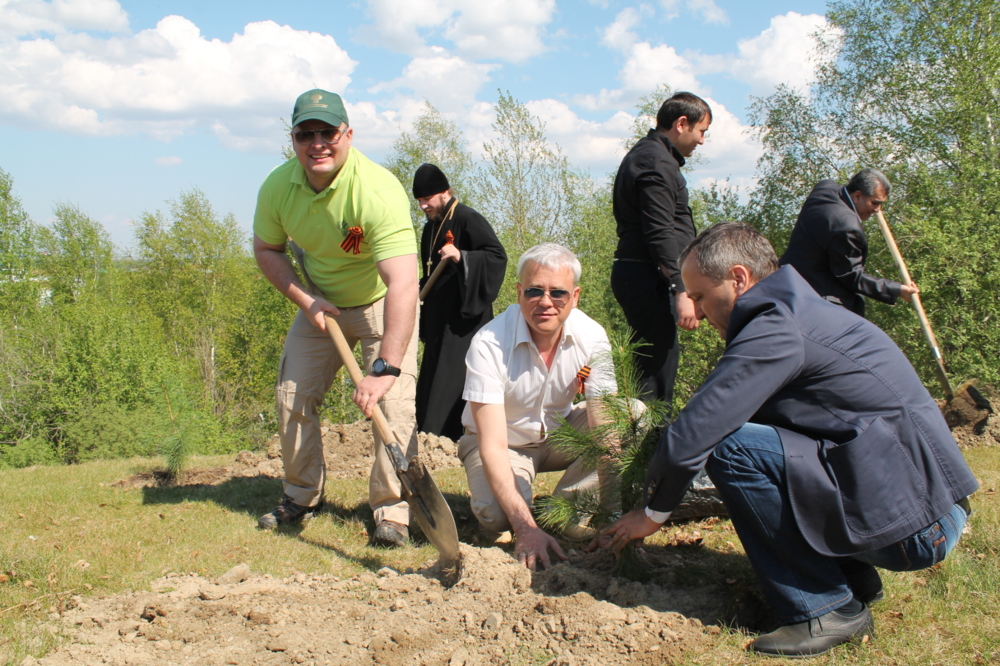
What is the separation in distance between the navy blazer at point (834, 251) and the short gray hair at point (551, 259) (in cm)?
227

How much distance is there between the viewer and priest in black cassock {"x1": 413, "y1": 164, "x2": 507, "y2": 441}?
566 centimetres

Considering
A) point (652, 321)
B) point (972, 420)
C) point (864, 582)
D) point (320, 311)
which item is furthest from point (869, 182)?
point (320, 311)

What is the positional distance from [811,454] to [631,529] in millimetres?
680

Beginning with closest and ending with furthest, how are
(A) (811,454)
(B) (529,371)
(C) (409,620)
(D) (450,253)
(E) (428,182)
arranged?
(A) (811,454) < (C) (409,620) < (B) (529,371) < (D) (450,253) < (E) (428,182)

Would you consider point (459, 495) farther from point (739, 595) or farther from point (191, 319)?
point (191, 319)

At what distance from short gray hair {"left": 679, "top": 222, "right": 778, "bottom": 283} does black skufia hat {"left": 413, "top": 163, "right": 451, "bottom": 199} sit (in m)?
3.58

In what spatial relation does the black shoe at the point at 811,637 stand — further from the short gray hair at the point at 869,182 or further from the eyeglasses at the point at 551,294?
the short gray hair at the point at 869,182

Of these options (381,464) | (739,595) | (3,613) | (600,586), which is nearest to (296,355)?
(381,464)

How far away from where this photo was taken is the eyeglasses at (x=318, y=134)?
3.62 metres

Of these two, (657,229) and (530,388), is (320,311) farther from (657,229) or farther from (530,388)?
(657,229)

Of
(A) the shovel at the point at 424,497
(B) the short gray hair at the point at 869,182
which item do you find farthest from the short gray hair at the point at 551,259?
(B) the short gray hair at the point at 869,182

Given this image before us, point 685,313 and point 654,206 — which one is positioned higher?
point 654,206

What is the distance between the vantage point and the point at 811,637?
2.23m

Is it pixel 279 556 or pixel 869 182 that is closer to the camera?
pixel 279 556
